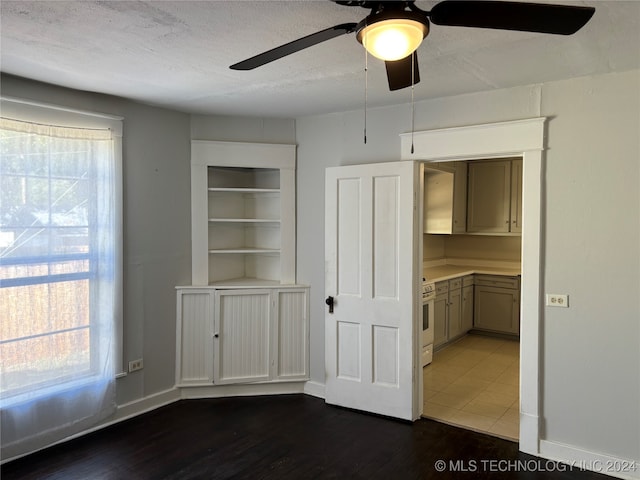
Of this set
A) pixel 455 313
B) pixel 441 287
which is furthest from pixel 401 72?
pixel 455 313

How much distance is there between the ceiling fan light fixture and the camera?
5.12ft

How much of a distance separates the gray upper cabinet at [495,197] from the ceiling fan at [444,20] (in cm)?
444

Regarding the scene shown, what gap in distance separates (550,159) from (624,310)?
1.05m

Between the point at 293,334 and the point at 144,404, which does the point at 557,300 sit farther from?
the point at 144,404

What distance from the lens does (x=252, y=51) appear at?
245 centimetres

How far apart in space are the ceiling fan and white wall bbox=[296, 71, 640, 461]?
1.48 m

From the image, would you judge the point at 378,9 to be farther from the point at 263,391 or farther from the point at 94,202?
the point at 263,391

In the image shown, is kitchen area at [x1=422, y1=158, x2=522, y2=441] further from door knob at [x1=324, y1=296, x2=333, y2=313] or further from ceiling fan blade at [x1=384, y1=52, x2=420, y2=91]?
ceiling fan blade at [x1=384, y1=52, x2=420, y2=91]

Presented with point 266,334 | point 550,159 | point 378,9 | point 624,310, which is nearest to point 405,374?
point 266,334

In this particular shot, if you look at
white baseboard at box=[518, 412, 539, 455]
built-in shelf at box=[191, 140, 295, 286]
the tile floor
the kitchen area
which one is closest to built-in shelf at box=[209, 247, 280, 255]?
built-in shelf at box=[191, 140, 295, 286]

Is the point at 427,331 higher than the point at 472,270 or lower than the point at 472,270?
lower

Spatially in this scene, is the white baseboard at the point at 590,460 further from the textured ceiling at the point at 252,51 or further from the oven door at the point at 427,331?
the textured ceiling at the point at 252,51

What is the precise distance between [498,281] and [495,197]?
111 centimetres

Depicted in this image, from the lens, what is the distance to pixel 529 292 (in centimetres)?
302
